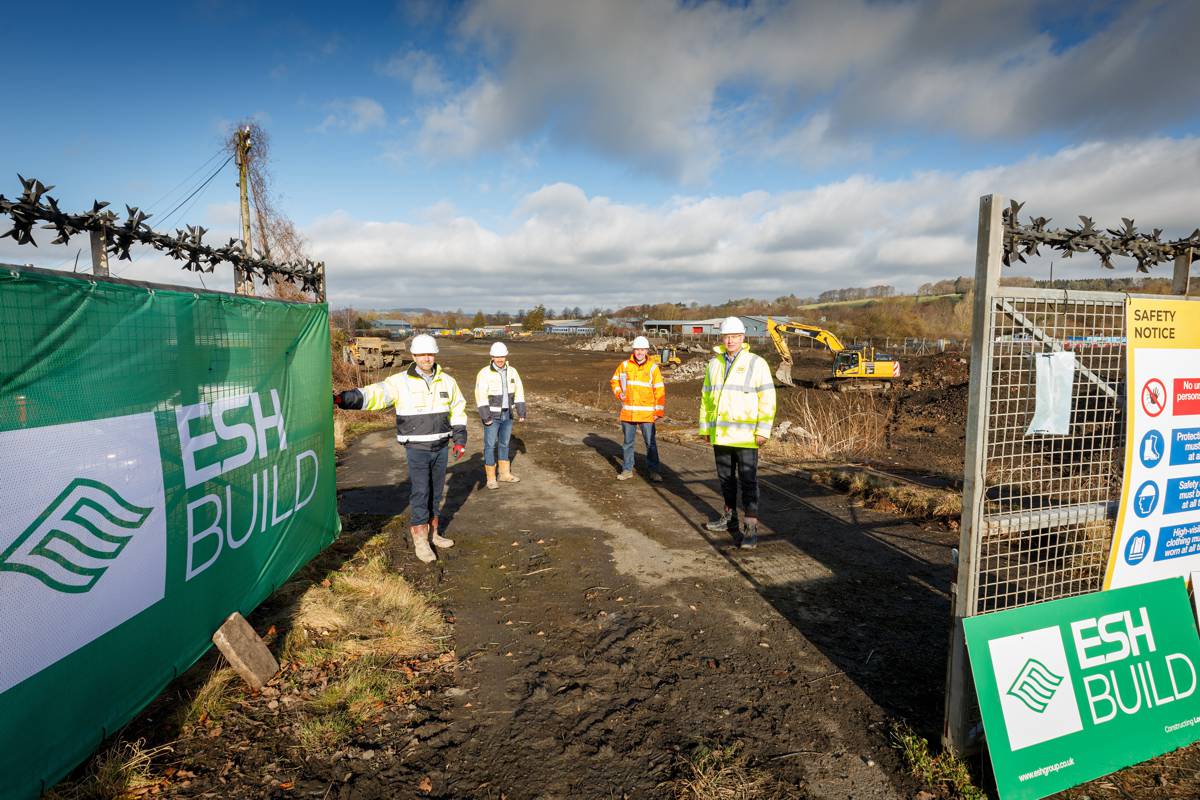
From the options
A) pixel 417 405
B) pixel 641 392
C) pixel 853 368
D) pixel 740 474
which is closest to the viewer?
pixel 417 405

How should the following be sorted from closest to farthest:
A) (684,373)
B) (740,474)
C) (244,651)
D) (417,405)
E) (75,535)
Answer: (75,535)
(244,651)
(417,405)
(740,474)
(684,373)

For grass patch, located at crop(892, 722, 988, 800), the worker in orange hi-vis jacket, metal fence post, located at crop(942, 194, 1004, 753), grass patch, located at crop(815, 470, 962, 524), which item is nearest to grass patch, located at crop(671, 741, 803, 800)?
grass patch, located at crop(892, 722, 988, 800)

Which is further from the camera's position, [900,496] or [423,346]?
[900,496]

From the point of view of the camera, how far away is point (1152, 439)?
302 centimetres

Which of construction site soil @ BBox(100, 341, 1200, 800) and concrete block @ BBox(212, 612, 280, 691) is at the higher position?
concrete block @ BBox(212, 612, 280, 691)

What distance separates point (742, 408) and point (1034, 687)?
3449mm

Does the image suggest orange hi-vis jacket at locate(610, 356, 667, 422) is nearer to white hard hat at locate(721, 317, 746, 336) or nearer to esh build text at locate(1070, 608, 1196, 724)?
white hard hat at locate(721, 317, 746, 336)

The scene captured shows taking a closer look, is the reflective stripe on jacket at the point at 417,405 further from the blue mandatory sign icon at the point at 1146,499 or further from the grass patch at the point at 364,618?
the blue mandatory sign icon at the point at 1146,499

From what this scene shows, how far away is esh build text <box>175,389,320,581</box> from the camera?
3.23m

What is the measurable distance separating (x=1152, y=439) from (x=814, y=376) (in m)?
32.6

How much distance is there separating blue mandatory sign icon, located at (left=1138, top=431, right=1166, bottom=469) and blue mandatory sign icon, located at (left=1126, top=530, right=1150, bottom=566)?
366 mm

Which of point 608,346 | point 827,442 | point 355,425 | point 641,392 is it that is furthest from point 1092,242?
point 608,346

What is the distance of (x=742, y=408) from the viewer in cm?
586

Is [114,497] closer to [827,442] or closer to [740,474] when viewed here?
[740,474]
